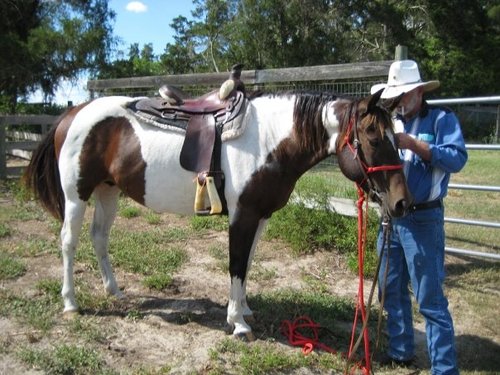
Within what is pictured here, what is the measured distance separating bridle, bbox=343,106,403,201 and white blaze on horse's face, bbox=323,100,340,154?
0.14m

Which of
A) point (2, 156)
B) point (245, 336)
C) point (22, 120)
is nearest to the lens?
point (245, 336)

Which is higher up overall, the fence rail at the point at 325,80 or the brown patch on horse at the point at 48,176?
the fence rail at the point at 325,80

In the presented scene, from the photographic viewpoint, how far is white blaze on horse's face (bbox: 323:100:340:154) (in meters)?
2.80

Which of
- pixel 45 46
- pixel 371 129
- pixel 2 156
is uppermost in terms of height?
pixel 45 46

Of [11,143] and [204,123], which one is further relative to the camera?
[11,143]

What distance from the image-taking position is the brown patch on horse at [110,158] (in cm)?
332

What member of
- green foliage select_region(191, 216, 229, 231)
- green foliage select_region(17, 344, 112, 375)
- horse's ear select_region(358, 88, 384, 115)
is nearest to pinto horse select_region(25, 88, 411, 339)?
horse's ear select_region(358, 88, 384, 115)

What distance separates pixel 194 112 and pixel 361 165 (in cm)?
127

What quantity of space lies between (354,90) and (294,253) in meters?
1.89

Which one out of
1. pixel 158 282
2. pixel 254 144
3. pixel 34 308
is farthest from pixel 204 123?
pixel 34 308

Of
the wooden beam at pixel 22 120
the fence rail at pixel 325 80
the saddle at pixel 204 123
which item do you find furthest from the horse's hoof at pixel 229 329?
the wooden beam at pixel 22 120

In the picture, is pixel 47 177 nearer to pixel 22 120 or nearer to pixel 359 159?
pixel 359 159

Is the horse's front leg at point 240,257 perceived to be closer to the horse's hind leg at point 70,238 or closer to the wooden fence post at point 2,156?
the horse's hind leg at point 70,238

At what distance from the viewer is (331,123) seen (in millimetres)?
2816
